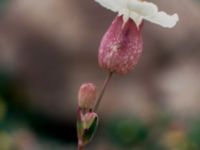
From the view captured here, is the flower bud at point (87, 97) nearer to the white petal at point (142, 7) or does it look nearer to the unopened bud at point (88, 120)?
the unopened bud at point (88, 120)

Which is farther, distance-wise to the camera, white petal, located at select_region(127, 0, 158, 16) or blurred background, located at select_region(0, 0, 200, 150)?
blurred background, located at select_region(0, 0, 200, 150)

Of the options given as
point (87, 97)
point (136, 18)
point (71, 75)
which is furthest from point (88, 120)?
point (71, 75)

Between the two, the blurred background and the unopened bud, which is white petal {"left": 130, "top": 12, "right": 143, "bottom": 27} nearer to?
the unopened bud

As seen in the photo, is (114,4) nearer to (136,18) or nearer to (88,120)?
(136,18)

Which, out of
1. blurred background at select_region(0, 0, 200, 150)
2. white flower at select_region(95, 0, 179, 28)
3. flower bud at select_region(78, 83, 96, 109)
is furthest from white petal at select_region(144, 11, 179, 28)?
blurred background at select_region(0, 0, 200, 150)

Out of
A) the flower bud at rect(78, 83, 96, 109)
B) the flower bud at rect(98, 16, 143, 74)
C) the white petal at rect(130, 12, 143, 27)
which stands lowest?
the flower bud at rect(78, 83, 96, 109)

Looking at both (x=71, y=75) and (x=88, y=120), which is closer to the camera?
(x=88, y=120)

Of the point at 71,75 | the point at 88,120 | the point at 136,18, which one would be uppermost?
the point at 136,18

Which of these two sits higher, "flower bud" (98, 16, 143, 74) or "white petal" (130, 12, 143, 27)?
"white petal" (130, 12, 143, 27)
